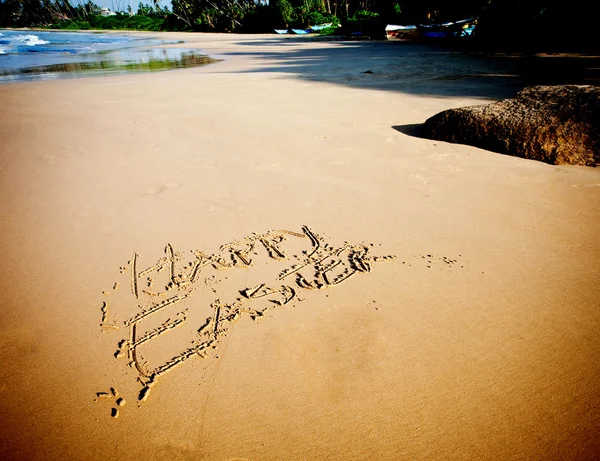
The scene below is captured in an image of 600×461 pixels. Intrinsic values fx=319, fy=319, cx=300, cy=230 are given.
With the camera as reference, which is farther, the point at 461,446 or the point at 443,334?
the point at 443,334

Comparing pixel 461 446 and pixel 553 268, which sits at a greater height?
pixel 553 268

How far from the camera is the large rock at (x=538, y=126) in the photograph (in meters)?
3.44

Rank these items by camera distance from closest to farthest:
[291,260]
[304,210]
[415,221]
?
[291,260], [415,221], [304,210]

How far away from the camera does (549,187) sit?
3016 mm

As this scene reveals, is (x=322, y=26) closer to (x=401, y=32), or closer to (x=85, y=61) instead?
(x=401, y=32)

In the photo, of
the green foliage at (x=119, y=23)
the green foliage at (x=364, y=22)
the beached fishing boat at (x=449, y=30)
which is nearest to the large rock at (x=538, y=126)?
the beached fishing boat at (x=449, y=30)

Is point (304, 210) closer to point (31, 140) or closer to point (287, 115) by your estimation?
point (287, 115)

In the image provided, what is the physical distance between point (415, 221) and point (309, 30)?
45.1 m

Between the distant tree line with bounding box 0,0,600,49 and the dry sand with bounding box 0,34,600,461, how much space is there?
44.4 ft

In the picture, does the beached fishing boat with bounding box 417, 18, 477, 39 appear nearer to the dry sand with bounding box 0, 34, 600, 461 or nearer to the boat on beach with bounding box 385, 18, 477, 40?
the boat on beach with bounding box 385, 18, 477, 40

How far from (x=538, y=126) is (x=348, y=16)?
47.1 meters

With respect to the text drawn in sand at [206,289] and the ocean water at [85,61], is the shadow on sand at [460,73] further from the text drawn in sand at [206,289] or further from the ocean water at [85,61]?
the ocean water at [85,61]

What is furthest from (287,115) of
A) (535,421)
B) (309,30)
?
(309,30)

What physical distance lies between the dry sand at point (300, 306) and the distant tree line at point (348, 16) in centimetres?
1352
